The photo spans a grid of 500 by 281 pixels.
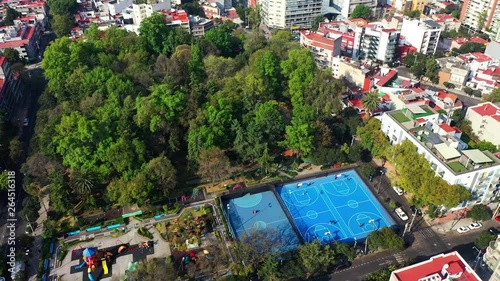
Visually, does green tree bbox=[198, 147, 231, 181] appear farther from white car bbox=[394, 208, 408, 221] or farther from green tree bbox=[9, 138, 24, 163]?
green tree bbox=[9, 138, 24, 163]

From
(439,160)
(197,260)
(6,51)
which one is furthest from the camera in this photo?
(6,51)

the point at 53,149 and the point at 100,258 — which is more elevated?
the point at 53,149

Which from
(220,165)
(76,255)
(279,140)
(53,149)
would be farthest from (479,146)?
(53,149)

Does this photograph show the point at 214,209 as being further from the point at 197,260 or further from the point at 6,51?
the point at 6,51

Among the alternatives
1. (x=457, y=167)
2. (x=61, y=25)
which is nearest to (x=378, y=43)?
(x=457, y=167)

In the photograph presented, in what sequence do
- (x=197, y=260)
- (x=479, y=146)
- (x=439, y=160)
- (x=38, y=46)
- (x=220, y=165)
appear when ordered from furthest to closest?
(x=38, y=46) → (x=479, y=146) → (x=220, y=165) → (x=439, y=160) → (x=197, y=260)

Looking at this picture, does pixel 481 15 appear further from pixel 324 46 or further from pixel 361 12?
pixel 324 46

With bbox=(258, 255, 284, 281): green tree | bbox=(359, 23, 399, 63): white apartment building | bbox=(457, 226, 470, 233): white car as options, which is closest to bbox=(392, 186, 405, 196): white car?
bbox=(457, 226, 470, 233): white car

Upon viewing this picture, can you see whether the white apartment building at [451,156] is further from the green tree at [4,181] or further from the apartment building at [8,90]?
the apartment building at [8,90]
